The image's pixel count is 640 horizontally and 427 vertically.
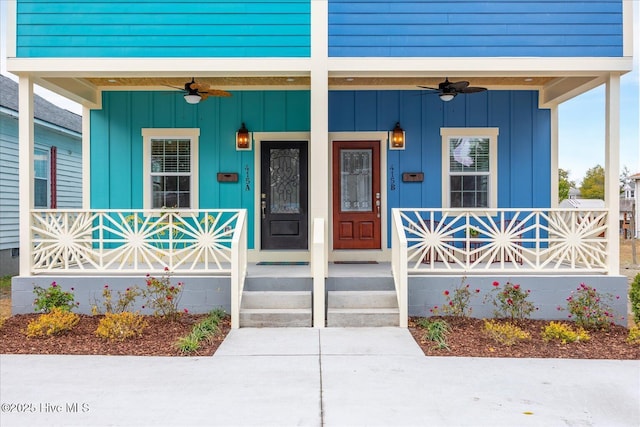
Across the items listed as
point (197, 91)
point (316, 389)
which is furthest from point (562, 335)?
point (197, 91)

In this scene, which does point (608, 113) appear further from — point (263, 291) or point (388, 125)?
point (263, 291)

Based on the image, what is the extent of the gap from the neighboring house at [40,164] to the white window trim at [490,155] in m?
8.09

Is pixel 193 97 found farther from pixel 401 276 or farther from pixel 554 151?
pixel 554 151

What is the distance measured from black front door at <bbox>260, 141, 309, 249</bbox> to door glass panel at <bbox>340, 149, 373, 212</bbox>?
0.64 metres

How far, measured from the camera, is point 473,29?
6379 millimetres

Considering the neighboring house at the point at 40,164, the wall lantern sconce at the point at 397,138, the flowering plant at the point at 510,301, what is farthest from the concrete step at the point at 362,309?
the neighboring house at the point at 40,164

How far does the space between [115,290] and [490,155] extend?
608 centimetres

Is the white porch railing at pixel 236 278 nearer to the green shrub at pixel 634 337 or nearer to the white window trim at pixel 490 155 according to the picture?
the white window trim at pixel 490 155

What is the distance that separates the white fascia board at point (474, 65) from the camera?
20.7ft

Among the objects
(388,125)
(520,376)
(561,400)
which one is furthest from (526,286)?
(388,125)

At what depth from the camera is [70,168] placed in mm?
13445

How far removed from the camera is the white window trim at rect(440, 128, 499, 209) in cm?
804

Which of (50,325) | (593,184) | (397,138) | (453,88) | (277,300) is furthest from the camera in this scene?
(593,184)

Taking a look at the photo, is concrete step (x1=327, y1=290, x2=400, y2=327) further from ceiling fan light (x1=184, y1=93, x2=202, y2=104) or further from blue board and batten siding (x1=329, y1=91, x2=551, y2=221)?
ceiling fan light (x1=184, y1=93, x2=202, y2=104)
